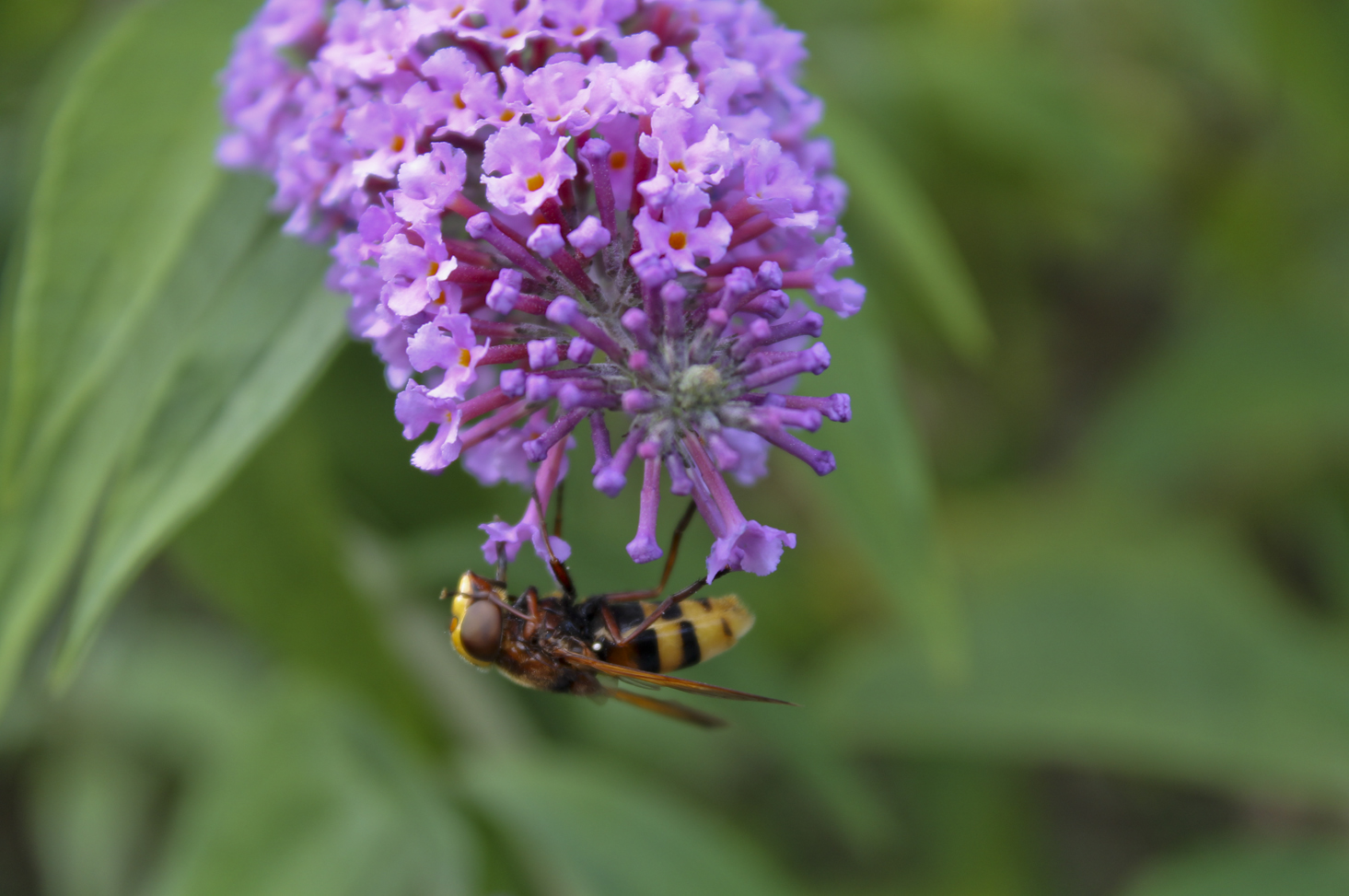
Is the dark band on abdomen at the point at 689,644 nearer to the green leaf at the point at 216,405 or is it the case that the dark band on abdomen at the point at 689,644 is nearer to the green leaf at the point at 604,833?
the green leaf at the point at 216,405

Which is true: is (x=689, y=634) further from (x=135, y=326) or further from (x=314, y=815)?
(x=314, y=815)

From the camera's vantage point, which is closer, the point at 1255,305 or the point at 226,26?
the point at 226,26

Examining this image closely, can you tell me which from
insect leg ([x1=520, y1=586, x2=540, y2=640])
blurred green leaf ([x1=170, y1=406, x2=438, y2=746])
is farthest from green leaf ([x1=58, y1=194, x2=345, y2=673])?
blurred green leaf ([x1=170, y1=406, x2=438, y2=746])

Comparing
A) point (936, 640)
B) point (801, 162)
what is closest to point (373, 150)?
point (801, 162)

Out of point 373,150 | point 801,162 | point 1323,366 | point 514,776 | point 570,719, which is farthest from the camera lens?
point 1323,366

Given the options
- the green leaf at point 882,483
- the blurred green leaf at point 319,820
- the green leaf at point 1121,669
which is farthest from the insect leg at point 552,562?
the green leaf at point 1121,669

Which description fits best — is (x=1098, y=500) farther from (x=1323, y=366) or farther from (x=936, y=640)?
(x=936, y=640)

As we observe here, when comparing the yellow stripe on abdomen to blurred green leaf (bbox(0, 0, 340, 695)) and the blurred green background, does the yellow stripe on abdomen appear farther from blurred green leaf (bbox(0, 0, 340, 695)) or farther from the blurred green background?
blurred green leaf (bbox(0, 0, 340, 695))
